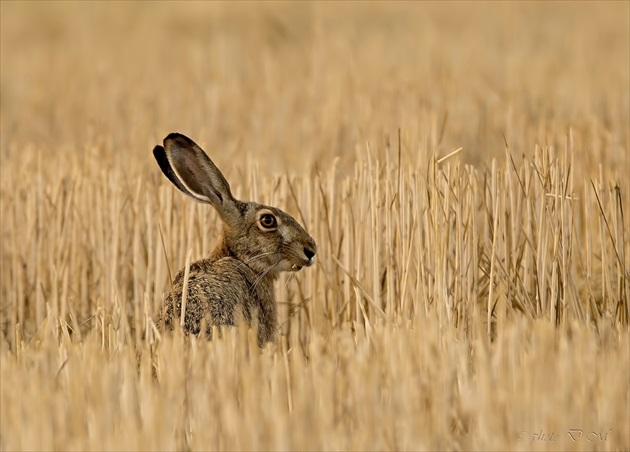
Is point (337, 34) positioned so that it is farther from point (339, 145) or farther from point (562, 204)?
point (562, 204)

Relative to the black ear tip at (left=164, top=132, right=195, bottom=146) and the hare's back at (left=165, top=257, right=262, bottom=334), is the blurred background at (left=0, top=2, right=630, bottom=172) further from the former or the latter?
the hare's back at (left=165, top=257, right=262, bottom=334)

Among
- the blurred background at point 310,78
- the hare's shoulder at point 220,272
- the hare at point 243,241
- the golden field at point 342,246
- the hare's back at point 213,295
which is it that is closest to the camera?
the golden field at point 342,246

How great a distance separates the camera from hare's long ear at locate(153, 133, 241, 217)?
17.0ft

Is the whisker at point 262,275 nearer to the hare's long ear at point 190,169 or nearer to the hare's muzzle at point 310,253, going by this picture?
the hare's muzzle at point 310,253

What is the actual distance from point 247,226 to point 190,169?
0.35 m

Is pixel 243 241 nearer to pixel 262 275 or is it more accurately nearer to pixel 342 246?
pixel 262 275

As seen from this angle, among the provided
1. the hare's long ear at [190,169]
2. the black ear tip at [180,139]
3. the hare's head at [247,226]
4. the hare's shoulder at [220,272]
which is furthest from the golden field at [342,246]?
the black ear tip at [180,139]

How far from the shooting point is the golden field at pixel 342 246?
3.61 metres

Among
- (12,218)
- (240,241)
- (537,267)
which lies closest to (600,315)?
(537,267)

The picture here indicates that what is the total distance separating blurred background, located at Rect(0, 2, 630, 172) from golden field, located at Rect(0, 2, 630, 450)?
0.14 feet

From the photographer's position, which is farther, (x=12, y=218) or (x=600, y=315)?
(x=12, y=218)

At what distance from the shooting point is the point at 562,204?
5.23 metres

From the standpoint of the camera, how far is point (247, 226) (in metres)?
5.36

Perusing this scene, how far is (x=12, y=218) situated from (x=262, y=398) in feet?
10.8
